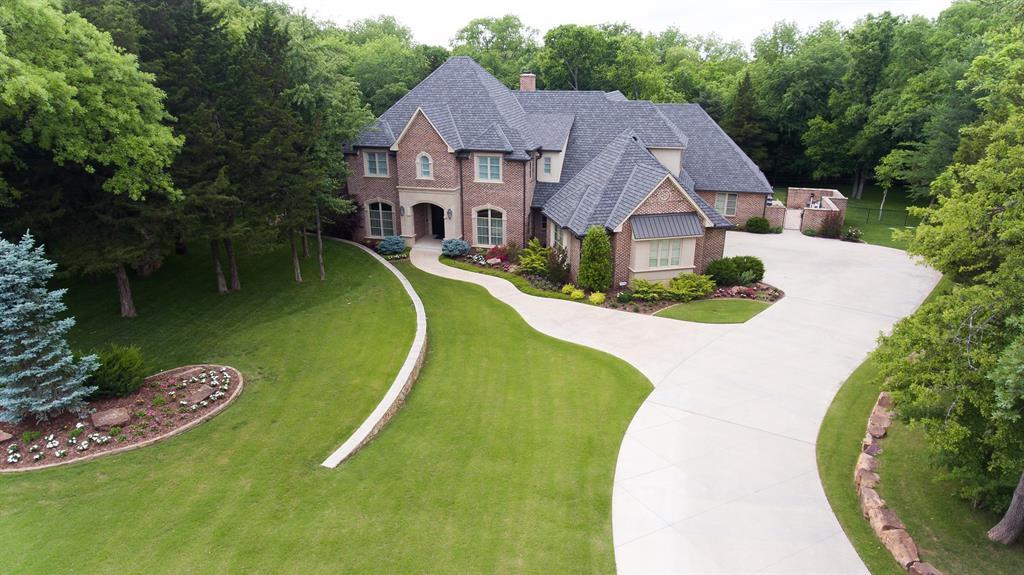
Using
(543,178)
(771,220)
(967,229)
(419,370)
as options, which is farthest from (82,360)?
(771,220)

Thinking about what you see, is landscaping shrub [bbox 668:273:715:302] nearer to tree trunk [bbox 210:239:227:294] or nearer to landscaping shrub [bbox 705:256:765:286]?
landscaping shrub [bbox 705:256:765:286]

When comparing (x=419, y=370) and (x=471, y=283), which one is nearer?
(x=419, y=370)

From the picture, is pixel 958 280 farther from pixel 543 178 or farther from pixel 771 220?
pixel 771 220

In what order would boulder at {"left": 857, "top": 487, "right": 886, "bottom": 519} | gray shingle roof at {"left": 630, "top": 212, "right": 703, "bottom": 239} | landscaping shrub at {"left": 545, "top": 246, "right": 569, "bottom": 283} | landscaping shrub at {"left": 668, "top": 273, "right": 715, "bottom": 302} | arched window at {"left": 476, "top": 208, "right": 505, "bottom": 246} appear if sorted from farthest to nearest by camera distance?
arched window at {"left": 476, "top": 208, "right": 505, "bottom": 246}, landscaping shrub at {"left": 545, "top": 246, "right": 569, "bottom": 283}, gray shingle roof at {"left": 630, "top": 212, "right": 703, "bottom": 239}, landscaping shrub at {"left": 668, "top": 273, "right": 715, "bottom": 302}, boulder at {"left": 857, "top": 487, "right": 886, "bottom": 519}

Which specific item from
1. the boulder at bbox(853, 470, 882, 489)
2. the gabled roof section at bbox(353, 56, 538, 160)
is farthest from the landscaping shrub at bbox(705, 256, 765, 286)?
the boulder at bbox(853, 470, 882, 489)

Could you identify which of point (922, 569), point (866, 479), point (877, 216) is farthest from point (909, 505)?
point (877, 216)

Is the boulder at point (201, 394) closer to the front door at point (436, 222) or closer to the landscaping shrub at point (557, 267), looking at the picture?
the landscaping shrub at point (557, 267)
